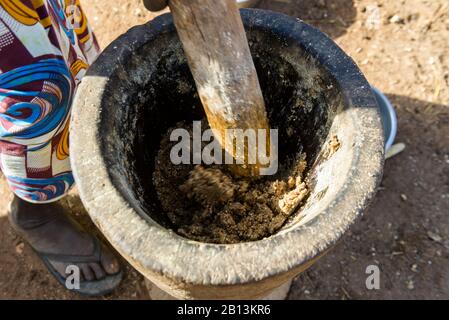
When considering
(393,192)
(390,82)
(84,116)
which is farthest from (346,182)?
(390,82)

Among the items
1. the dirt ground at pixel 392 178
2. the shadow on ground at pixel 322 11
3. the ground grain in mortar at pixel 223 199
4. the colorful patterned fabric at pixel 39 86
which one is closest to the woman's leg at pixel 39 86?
the colorful patterned fabric at pixel 39 86

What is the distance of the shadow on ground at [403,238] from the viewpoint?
2.23 metres

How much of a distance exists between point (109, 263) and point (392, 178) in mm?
1577

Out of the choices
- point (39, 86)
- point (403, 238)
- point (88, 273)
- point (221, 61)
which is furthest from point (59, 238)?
point (403, 238)

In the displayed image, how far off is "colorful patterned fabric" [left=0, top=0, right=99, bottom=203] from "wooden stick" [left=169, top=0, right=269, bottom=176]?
473mm

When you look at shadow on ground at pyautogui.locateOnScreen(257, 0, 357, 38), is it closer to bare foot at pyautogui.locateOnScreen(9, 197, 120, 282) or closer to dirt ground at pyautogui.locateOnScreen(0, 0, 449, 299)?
dirt ground at pyautogui.locateOnScreen(0, 0, 449, 299)

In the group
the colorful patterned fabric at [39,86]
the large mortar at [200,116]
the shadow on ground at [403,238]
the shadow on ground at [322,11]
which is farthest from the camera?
the shadow on ground at [322,11]

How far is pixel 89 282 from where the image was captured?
7.64 ft

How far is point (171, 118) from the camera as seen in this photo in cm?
173

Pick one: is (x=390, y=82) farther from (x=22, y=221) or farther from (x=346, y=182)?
(x=22, y=221)

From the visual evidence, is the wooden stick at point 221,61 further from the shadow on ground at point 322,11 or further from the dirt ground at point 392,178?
the shadow on ground at point 322,11

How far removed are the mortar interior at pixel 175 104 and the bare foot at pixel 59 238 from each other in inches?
35.8

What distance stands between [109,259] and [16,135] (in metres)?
0.98

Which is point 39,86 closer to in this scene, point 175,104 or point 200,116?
point 175,104
